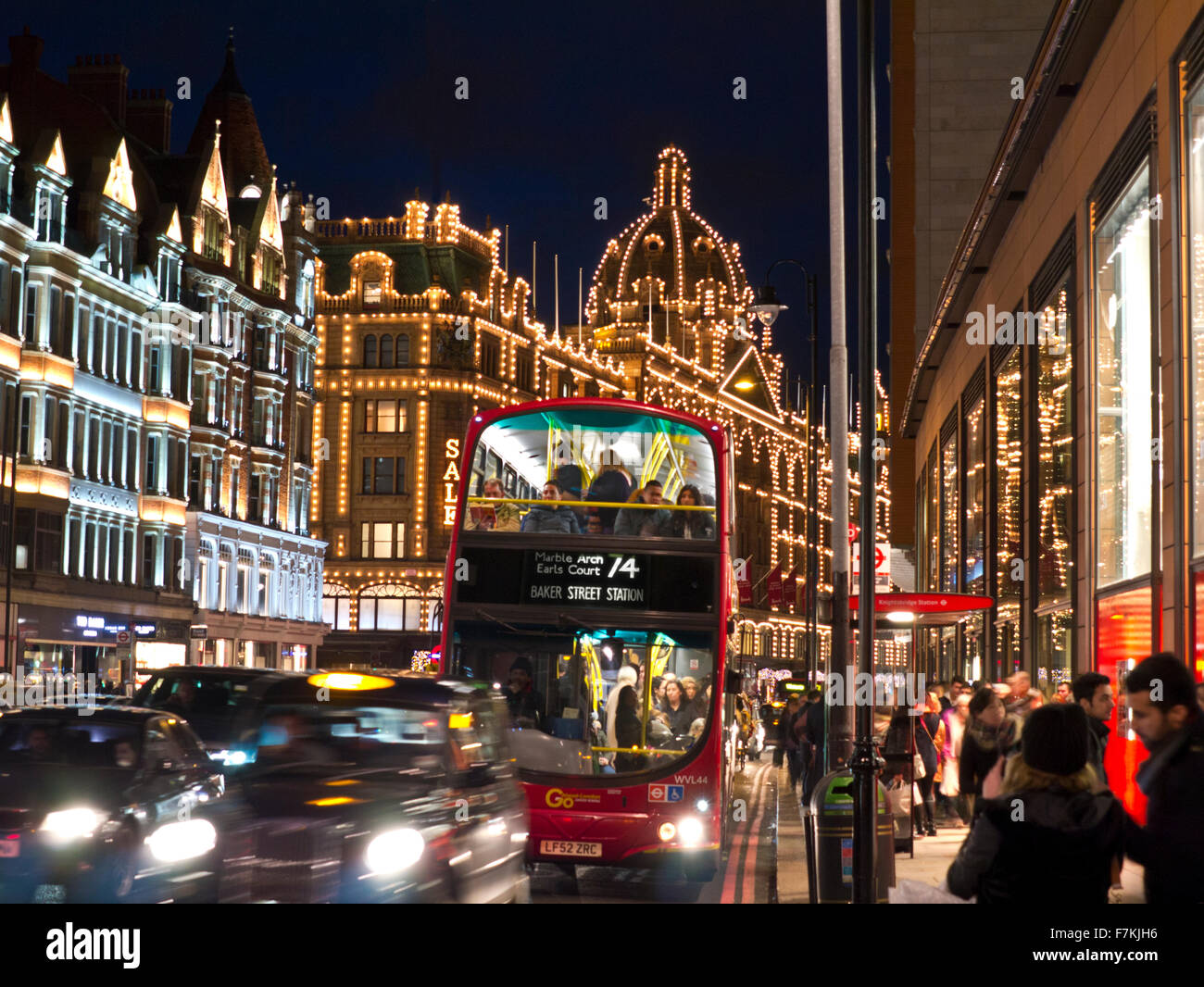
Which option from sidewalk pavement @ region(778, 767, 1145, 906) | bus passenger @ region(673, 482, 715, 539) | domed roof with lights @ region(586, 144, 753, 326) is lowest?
sidewalk pavement @ region(778, 767, 1145, 906)

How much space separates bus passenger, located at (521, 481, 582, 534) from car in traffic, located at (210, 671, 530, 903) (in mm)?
5014

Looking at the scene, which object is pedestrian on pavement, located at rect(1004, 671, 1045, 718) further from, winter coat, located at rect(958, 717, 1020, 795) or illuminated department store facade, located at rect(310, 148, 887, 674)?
illuminated department store facade, located at rect(310, 148, 887, 674)

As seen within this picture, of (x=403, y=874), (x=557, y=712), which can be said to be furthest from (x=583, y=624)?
(x=403, y=874)

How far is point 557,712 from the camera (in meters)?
17.2

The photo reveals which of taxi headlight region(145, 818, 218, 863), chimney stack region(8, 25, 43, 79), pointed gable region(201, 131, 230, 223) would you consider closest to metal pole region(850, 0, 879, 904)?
taxi headlight region(145, 818, 218, 863)

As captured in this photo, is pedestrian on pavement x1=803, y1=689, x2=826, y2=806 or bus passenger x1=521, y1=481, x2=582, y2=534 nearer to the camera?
bus passenger x1=521, y1=481, x2=582, y2=534

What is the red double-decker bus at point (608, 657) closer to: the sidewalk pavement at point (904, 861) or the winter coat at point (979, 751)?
the sidewalk pavement at point (904, 861)

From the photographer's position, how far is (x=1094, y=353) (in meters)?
23.3

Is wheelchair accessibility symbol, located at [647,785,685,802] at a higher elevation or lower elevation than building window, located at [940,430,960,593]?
lower

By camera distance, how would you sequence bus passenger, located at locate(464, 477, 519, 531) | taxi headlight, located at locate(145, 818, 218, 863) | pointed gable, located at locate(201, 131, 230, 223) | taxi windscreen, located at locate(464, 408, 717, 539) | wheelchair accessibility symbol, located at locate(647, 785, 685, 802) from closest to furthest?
taxi headlight, located at locate(145, 818, 218, 863) → wheelchair accessibility symbol, located at locate(647, 785, 685, 802) → taxi windscreen, located at locate(464, 408, 717, 539) → bus passenger, located at locate(464, 477, 519, 531) → pointed gable, located at locate(201, 131, 230, 223)

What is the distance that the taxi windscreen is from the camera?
56.5ft

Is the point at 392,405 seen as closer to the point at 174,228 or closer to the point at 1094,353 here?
the point at 174,228
